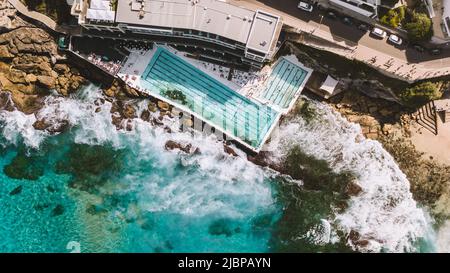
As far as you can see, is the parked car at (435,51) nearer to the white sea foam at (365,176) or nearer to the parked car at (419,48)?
the parked car at (419,48)

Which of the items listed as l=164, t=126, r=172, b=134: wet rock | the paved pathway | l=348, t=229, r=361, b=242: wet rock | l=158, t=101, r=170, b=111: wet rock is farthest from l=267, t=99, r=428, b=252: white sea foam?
the paved pathway

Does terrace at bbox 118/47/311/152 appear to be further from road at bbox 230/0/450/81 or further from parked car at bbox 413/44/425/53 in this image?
parked car at bbox 413/44/425/53

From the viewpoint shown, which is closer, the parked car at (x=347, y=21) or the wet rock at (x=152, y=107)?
the parked car at (x=347, y=21)

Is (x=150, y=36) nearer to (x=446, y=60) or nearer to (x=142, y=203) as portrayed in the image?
(x=142, y=203)

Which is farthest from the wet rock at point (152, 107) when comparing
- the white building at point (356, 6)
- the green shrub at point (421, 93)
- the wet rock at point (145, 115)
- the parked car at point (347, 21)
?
the green shrub at point (421, 93)

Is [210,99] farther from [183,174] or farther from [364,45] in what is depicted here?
[364,45]

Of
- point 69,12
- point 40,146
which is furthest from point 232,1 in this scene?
point 40,146
